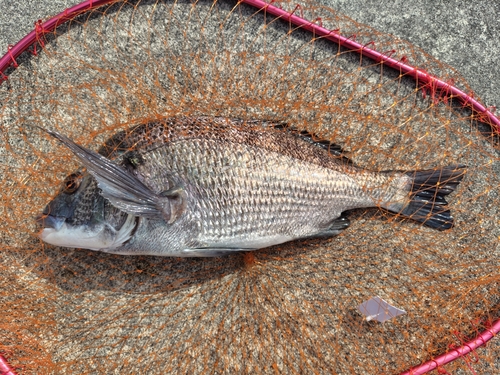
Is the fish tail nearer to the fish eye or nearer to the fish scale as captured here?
the fish scale

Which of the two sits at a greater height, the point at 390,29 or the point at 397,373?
the point at 390,29

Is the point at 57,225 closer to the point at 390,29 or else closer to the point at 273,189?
the point at 273,189

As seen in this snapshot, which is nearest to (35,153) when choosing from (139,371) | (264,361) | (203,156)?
(203,156)

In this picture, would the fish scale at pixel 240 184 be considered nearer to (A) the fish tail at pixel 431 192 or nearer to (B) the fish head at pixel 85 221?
(B) the fish head at pixel 85 221

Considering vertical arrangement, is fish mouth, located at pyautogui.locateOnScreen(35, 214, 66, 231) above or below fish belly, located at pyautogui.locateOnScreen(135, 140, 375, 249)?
below

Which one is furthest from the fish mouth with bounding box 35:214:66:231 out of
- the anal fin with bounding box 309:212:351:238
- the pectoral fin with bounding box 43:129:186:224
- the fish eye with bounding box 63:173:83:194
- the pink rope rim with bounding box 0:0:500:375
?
the anal fin with bounding box 309:212:351:238

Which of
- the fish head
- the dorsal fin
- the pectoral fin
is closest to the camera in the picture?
the pectoral fin
